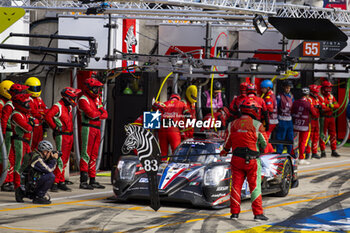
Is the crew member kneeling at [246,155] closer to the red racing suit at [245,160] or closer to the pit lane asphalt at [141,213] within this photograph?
the red racing suit at [245,160]

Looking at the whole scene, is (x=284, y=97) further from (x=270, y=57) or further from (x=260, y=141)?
(x=260, y=141)

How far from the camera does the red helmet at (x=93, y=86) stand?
49.5ft

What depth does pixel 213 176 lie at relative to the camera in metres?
12.5

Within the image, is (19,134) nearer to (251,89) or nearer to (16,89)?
(16,89)

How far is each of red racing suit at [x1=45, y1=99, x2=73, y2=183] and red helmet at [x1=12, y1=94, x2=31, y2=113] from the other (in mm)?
461

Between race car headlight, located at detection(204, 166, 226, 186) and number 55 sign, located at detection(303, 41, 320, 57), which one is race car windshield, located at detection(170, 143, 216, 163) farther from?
number 55 sign, located at detection(303, 41, 320, 57)

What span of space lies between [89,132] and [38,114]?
3.49 feet

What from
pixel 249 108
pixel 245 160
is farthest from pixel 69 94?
pixel 245 160

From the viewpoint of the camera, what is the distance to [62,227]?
10.6m

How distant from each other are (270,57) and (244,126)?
31.0 ft

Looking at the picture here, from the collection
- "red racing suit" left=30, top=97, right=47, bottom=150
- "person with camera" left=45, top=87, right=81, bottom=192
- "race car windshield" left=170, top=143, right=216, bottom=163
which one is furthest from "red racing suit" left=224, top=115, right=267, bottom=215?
"red racing suit" left=30, top=97, right=47, bottom=150

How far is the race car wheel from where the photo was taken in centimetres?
1423

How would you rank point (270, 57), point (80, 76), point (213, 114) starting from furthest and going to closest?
point (270, 57), point (213, 114), point (80, 76)

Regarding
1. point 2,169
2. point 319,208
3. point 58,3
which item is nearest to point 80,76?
point 58,3
